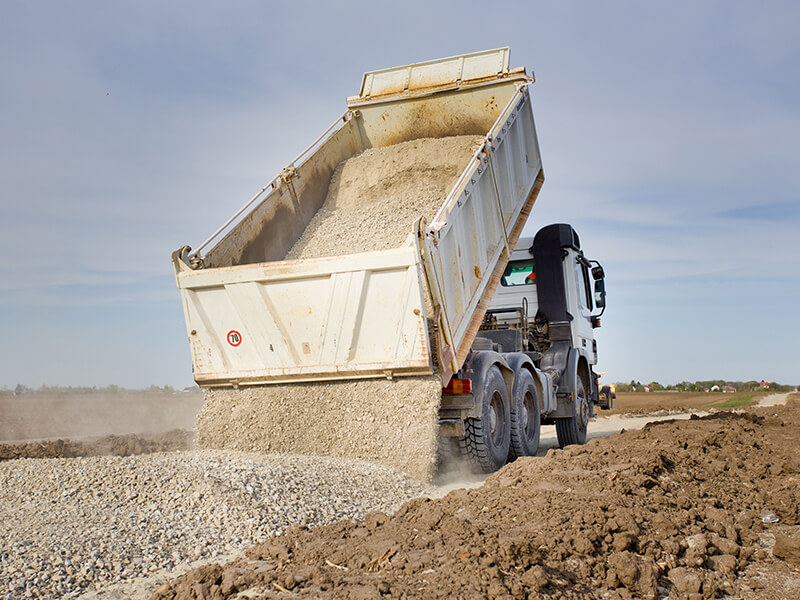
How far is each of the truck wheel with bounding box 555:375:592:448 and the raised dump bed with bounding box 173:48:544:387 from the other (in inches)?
110

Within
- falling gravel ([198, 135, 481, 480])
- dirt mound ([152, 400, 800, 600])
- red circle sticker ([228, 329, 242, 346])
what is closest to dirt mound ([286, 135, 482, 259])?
falling gravel ([198, 135, 481, 480])

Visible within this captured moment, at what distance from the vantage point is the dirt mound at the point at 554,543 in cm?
320

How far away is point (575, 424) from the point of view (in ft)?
32.2

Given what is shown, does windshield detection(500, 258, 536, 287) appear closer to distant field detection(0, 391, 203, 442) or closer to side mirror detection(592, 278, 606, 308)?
side mirror detection(592, 278, 606, 308)

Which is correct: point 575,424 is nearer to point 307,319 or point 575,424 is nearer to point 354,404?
point 354,404

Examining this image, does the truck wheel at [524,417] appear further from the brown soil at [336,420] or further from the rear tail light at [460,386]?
the brown soil at [336,420]

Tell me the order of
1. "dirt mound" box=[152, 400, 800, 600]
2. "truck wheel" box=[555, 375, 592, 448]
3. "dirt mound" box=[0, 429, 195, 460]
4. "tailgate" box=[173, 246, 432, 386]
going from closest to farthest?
1. "dirt mound" box=[152, 400, 800, 600]
2. "tailgate" box=[173, 246, 432, 386]
3. "dirt mound" box=[0, 429, 195, 460]
4. "truck wheel" box=[555, 375, 592, 448]

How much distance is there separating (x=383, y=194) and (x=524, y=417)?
3.08 meters

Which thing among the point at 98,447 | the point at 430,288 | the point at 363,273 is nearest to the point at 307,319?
the point at 363,273

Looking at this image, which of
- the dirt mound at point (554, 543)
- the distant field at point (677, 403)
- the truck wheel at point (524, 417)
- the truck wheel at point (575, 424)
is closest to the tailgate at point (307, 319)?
the dirt mound at point (554, 543)

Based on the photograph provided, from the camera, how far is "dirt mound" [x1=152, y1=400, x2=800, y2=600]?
320 centimetres

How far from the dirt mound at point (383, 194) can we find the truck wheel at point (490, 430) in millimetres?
1716

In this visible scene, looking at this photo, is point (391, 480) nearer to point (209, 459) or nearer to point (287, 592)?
point (209, 459)

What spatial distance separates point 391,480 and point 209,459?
1.52m
